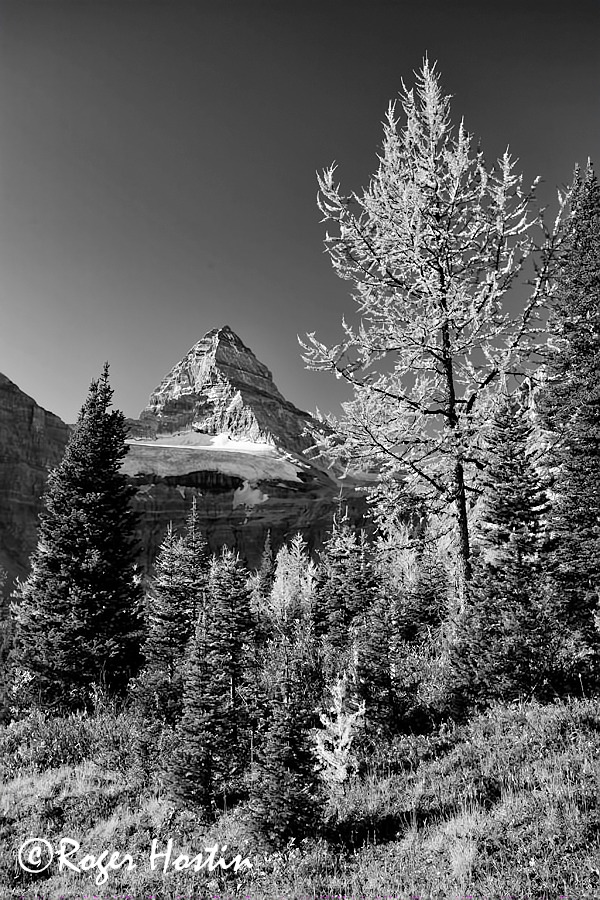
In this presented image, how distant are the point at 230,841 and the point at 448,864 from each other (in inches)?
99.2

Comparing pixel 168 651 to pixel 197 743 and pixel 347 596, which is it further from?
pixel 347 596

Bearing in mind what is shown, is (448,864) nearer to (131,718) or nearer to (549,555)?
(131,718)

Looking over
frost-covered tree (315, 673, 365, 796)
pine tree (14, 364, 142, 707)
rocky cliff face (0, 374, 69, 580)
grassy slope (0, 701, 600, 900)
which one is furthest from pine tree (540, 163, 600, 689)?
rocky cliff face (0, 374, 69, 580)

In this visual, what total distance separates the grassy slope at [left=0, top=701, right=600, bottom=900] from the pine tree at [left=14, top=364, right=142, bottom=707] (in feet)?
19.1

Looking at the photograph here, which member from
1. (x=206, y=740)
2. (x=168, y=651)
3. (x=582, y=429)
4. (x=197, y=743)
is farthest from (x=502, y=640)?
(x=582, y=429)

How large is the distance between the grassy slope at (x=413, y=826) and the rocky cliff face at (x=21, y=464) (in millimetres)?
150654

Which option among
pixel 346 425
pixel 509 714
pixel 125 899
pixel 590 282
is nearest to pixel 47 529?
pixel 346 425

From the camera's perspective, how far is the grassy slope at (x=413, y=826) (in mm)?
3793

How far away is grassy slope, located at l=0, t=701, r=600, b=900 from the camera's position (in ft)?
12.4

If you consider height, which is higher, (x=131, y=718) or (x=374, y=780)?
(x=374, y=780)

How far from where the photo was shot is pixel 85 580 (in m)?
14.8

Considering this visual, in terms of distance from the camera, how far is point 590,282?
67.1 feet

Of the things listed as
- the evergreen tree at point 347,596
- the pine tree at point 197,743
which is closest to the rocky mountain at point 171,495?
the evergreen tree at point 347,596

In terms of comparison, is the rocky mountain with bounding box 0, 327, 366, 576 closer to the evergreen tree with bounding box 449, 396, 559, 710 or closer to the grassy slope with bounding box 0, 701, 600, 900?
the grassy slope with bounding box 0, 701, 600, 900
